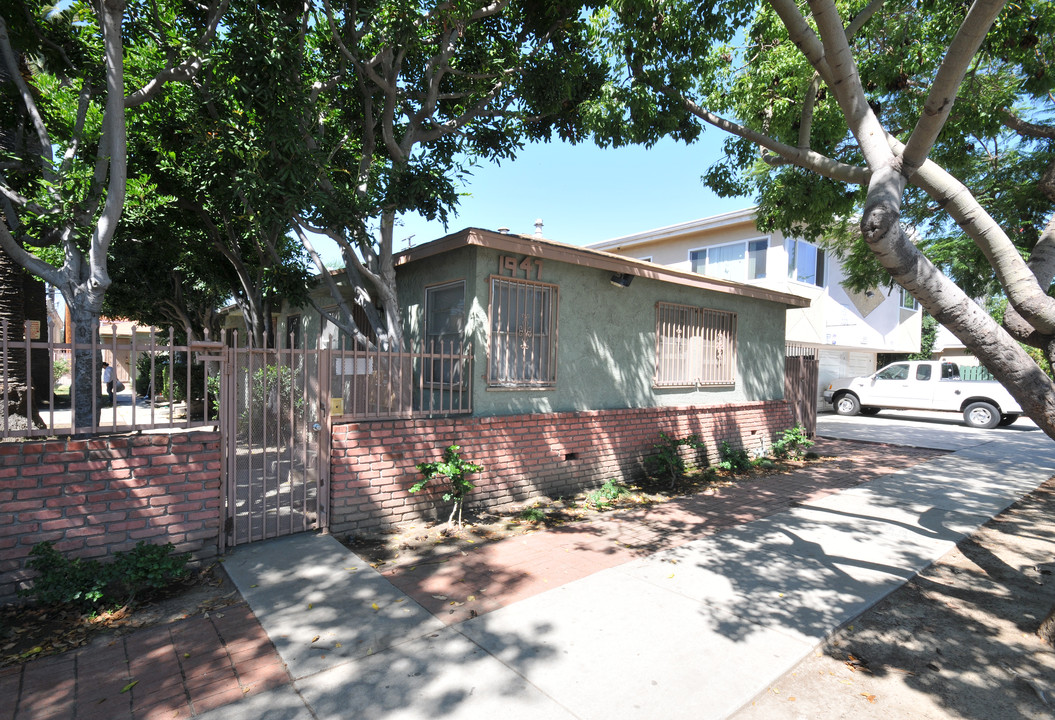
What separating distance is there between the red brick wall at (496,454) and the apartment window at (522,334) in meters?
0.52

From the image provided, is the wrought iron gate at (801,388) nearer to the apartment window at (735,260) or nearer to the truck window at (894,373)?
the apartment window at (735,260)

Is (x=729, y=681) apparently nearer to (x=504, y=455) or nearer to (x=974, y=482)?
(x=504, y=455)

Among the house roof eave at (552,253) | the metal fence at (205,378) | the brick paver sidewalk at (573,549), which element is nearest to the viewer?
the metal fence at (205,378)

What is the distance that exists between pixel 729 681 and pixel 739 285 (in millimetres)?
7302

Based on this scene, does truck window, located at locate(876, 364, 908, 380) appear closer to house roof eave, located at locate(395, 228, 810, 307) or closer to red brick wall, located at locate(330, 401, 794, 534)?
red brick wall, located at locate(330, 401, 794, 534)

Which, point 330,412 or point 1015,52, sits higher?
point 1015,52

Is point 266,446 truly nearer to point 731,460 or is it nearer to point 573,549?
point 573,549

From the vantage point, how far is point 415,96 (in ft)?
22.7

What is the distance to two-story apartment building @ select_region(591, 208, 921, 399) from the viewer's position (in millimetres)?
15000

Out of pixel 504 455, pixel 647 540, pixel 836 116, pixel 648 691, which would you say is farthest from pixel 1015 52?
pixel 648 691

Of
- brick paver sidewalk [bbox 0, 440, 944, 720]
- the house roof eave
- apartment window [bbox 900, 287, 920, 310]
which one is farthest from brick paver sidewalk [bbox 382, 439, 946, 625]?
apartment window [bbox 900, 287, 920, 310]

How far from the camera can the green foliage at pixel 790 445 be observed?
394 inches

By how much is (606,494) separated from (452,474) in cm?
230

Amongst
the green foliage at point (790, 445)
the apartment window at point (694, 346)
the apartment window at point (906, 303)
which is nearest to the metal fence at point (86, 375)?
the apartment window at point (694, 346)
